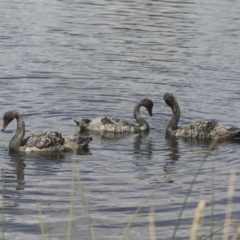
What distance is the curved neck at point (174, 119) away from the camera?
14.0 metres

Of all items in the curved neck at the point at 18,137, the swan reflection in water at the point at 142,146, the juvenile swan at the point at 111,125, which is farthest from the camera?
the juvenile swan at the point at 111,125

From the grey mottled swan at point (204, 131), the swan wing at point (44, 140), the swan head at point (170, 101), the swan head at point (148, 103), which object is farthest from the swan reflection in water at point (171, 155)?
the swan wing at point (44, 140)

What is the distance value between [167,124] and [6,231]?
239 inches

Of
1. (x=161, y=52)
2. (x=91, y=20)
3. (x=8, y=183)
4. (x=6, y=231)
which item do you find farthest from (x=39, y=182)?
(x=91, y=20)

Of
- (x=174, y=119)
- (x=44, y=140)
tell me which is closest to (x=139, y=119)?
(x=174, y=119)

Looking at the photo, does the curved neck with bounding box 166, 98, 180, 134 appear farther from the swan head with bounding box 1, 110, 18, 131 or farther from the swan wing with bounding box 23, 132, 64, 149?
the swan head with bounding box 1, 110, 18, 131

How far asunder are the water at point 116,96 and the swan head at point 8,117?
1.21ft

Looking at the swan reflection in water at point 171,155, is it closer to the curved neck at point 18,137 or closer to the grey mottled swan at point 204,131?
the grey mottled swan at point 204,131

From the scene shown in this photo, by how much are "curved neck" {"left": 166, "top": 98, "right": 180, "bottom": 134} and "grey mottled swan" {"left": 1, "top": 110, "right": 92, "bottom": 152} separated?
177 centimetres

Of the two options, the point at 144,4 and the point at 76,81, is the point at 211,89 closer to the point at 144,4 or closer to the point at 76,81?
the point at 76,81

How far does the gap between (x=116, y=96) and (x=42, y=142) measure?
3624mm

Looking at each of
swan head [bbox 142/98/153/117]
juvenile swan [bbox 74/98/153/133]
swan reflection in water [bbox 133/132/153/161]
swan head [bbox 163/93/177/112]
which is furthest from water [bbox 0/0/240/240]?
swan head [bbox 163/93/177/112]

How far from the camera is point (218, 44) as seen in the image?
21.3 metres

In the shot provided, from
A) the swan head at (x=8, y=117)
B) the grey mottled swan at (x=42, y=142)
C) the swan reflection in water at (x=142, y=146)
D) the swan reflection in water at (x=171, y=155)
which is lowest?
the swan reflection in water at (x=171, y=155)
